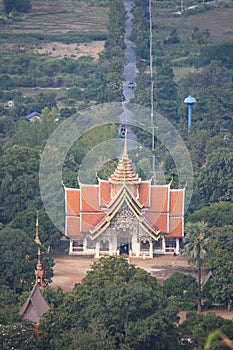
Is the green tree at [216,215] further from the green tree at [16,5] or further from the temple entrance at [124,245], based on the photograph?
the green tree at [16,5]

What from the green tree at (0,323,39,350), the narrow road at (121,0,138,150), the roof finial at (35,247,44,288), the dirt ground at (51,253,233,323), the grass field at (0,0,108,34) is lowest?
the dirt ground at (51,253,233,323)

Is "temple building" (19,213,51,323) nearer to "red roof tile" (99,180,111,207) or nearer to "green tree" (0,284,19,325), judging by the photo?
"green tree" (0,284,19,325)

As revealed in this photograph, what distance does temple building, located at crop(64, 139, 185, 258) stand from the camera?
71.7 m

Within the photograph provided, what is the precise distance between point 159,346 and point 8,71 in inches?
2890

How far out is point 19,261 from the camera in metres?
63.6

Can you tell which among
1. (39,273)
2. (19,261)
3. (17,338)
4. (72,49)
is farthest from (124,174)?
(72,49)

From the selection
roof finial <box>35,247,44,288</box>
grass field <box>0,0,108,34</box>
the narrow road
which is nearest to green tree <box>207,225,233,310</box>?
roof finial <box>35,247,44,288</box>

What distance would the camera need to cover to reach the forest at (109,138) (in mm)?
56500

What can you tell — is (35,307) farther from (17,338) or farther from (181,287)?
(181,287)

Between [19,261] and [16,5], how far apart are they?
291ft

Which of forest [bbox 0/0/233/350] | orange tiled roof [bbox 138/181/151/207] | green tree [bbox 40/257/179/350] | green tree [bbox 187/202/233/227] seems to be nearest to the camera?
green tree [bbox 40/257/179/350]

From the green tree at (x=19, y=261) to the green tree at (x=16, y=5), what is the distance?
85.8m

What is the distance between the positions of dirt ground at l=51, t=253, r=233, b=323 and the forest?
1092 millimetres

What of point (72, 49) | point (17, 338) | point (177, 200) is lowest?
point (17, 338)
